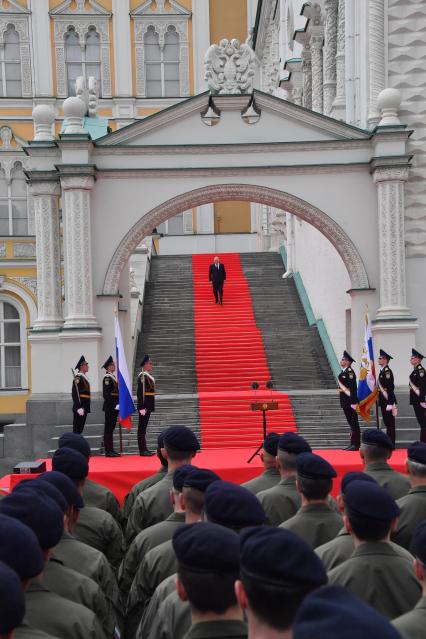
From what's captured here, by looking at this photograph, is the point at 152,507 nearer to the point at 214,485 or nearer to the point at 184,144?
the point at 214,485

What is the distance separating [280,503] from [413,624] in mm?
3514

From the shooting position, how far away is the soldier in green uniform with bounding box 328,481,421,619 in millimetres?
4680

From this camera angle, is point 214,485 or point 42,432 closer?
point 214,485

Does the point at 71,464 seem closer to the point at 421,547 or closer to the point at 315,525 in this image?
the point at 315,525

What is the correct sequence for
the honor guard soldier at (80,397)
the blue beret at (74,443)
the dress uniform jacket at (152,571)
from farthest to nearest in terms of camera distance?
the honor guard soldier at (80,397)
the blue beret at (74,443)
the dress uniform jacket at (152,571)

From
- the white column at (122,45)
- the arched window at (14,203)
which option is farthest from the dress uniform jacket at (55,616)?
the white column at (122,45)

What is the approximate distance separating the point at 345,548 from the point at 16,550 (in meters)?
2.13

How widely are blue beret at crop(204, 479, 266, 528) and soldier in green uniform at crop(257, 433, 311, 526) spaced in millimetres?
2505

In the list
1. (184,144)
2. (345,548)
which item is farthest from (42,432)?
(345,548)

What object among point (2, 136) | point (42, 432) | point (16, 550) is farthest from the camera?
point (2, 136)

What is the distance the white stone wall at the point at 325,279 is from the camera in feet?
73.4

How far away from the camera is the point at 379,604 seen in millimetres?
4656

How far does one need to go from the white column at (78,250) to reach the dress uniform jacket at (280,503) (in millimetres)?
11637

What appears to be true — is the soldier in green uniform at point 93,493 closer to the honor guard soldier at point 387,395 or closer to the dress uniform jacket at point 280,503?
the dress uniform jacket at point 280,503
